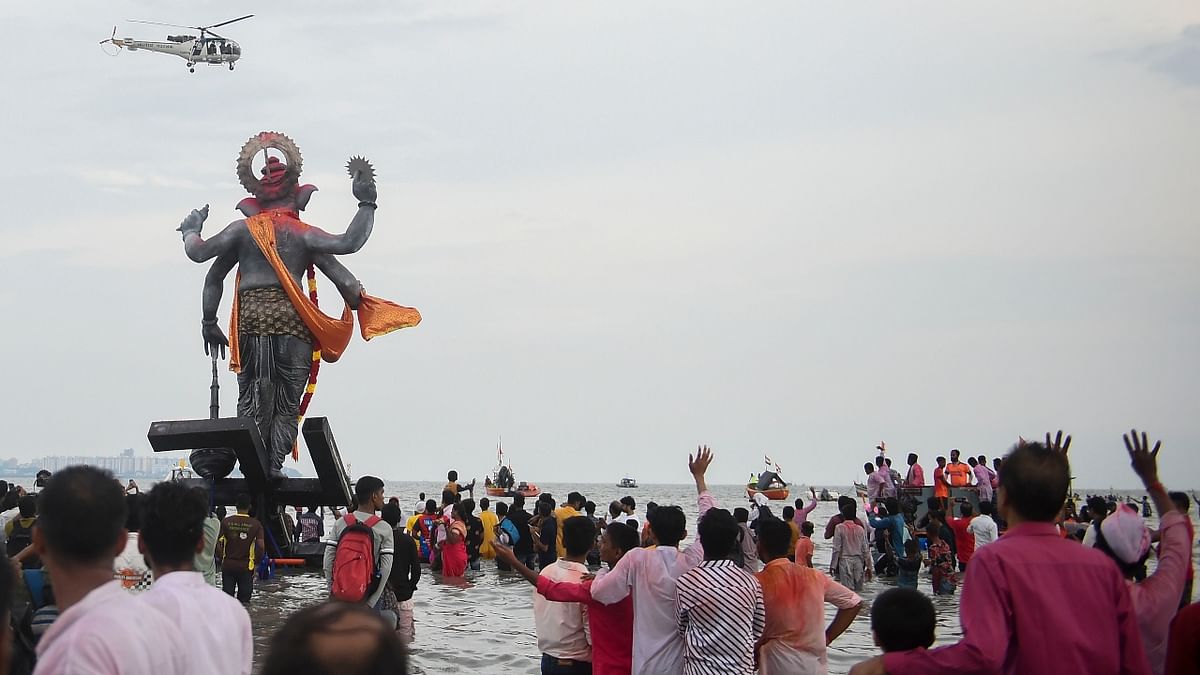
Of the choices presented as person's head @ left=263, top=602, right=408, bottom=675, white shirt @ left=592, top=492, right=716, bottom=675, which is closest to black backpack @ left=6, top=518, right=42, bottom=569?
white shirt @ left=592, top=492, right=716, bottom=675

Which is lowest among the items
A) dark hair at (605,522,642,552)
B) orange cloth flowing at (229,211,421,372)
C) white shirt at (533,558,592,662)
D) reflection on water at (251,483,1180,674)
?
reflection on water at (251,483,1180,674)

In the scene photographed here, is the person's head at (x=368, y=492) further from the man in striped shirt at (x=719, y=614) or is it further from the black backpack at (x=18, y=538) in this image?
the black backpack at (x=18, y=538)

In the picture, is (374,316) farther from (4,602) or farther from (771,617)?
(4,602)

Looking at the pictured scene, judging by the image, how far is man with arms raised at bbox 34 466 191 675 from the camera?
3.51 metres

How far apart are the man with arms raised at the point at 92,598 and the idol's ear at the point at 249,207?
43.0ft

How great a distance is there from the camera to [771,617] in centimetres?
682

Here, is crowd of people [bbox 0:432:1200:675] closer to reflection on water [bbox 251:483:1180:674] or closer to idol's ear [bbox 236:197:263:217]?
reflection on water [bbox 251:483:1180:674]

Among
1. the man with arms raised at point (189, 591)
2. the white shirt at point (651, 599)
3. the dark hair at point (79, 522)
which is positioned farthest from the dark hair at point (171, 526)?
the white shirt at point (651, 599)

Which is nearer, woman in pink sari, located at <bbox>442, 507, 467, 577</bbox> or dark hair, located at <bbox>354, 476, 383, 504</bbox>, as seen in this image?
dark hair, located at <bbox>354, 476, 383, 504</bbox>

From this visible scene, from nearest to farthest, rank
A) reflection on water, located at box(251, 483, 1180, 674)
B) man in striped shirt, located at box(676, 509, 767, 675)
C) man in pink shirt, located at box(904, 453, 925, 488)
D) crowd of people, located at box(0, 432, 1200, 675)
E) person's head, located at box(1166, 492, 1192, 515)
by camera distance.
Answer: crowd of people, located at box(0, 432, 1200, 675)
person's head, located at box(1166, 492, 1192, 515)
man in striped shirt, located at box(676, 509, 767, 675)
reflection on water, located at box(251, 483, 1180, 674)
man in pink shirt, located at box(904, 453, 925, 488)

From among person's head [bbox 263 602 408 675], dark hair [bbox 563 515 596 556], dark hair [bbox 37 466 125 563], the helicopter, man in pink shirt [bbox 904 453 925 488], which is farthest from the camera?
the helicopter

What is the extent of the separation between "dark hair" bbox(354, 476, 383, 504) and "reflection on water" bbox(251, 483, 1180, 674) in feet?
10.7

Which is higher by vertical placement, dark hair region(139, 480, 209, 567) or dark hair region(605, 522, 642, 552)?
dark hair region(139, 480, 209, 567)

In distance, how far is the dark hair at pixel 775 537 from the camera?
22.7ft
